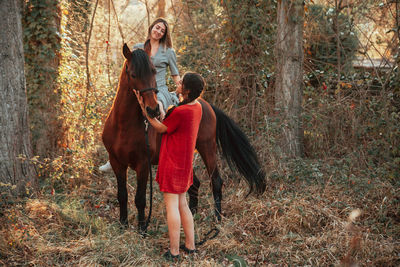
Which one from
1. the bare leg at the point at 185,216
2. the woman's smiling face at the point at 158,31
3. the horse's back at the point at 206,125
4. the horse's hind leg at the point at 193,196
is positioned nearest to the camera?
the bare leg at the point at 185,216

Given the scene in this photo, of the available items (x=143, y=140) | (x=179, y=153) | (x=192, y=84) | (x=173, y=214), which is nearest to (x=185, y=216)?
(x=173, y=214)

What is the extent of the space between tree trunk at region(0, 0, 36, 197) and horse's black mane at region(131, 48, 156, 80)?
190cm

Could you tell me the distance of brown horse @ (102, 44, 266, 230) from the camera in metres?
3.43

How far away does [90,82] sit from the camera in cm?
670

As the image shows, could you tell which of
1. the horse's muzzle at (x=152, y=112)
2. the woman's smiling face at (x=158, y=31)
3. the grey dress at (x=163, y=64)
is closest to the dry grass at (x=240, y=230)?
the horse's muzzle at (x=152, y=112)

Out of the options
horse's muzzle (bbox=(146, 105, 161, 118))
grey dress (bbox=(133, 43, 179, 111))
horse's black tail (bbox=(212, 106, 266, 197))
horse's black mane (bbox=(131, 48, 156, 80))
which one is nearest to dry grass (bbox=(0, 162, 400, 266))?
horse's black tail (bbox=(212, 106, 266, 197))

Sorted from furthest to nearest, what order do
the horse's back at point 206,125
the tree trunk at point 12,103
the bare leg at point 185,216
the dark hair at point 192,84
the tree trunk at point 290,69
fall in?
the tree trunk at point 290,69, the horse's back at point 206,125, the tree trunk at point 12,103, the bare leg at point 185,216, the dark hair at point 192,84

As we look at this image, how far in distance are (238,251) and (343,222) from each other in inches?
51.1

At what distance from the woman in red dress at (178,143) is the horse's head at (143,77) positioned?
8 centimetres

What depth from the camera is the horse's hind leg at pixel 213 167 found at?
4.65 metres

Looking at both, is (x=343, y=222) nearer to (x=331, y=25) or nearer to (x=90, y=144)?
(x=90, y=144)

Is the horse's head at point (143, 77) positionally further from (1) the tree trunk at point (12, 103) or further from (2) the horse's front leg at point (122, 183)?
(1) the tree trunk at point (12, 103)

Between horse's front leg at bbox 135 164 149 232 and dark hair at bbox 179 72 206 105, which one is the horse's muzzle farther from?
horse's front leg at bbox 135 164 149 232

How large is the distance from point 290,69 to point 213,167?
2.91 metres
